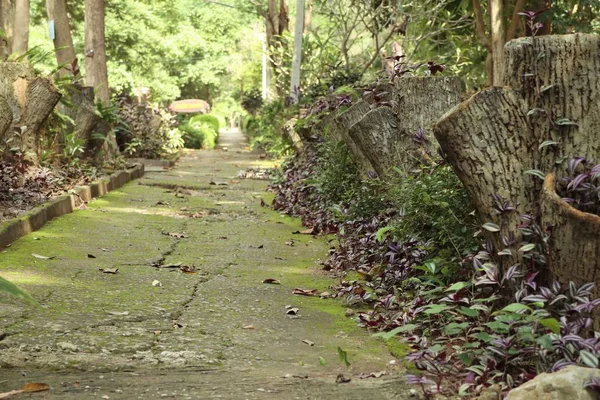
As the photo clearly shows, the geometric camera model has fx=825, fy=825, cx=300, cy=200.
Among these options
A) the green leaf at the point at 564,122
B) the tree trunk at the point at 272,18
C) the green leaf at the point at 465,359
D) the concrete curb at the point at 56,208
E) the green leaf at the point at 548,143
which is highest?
the tree trunk at the point at 272,18

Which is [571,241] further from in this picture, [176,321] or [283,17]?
[283,17]

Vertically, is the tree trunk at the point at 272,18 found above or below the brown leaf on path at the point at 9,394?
above

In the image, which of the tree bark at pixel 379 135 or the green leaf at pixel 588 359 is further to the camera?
the tree bark at pixel 379 135

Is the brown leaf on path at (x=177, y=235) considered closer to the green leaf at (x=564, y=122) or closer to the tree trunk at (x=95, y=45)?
the green leaf at (x=564, y=122)

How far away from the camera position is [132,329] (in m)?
4.33

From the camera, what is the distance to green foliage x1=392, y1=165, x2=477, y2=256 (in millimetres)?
4875

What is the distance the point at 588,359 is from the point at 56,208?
6.33 meters

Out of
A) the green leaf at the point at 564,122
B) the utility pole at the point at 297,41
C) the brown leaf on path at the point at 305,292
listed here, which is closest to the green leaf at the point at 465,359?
the green leaf at the point at 564,122

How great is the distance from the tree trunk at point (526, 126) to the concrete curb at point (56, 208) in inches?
152

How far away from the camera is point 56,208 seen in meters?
8.27

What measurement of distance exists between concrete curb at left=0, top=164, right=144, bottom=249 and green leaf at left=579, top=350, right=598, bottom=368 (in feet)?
15.2

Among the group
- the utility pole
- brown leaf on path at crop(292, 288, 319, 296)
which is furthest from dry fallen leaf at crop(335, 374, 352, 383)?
the utility pole

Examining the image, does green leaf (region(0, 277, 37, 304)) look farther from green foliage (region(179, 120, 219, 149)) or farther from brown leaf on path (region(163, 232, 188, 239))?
green foliage (region(179, 120, 219, 149))

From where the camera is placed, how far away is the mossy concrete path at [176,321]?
3549mm
